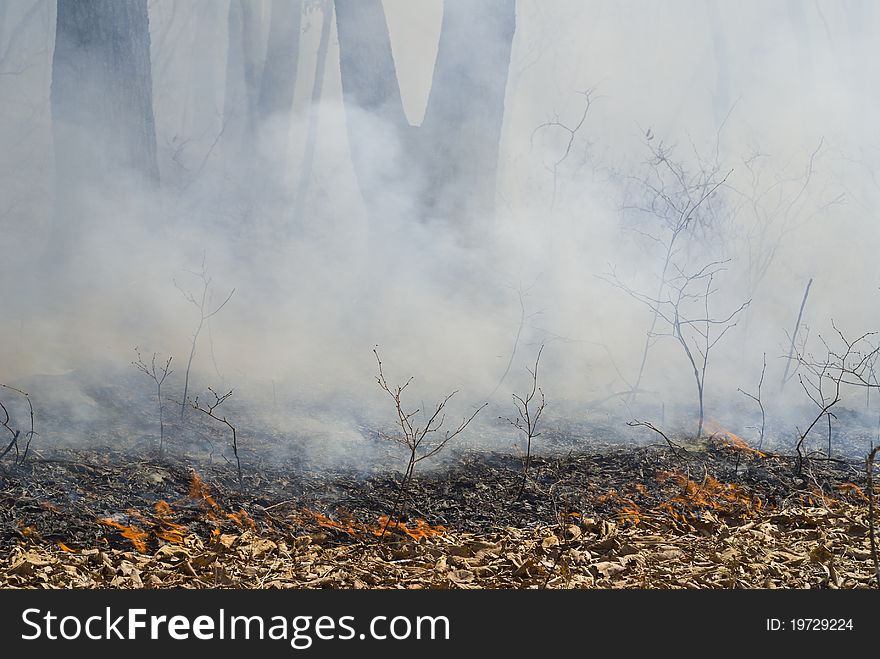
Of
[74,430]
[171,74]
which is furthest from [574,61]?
[74,430]

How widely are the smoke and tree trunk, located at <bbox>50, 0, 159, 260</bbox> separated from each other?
0.46ft

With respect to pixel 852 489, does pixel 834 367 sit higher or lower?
higher

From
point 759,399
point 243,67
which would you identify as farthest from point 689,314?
point 243,67

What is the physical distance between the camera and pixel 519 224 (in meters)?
6.79

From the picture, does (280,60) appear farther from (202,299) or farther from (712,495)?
(712,495)

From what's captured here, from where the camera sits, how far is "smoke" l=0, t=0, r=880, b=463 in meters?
5.82

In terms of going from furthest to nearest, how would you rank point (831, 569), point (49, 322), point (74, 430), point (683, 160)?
point (683, 160), point (49, 322), point (74, 430), point (831, 569)

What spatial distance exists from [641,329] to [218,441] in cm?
349

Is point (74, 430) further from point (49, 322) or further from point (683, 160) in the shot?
point (683, 160)

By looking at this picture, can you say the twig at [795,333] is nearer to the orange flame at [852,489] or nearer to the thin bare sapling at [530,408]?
the thin bare sapling at [530,408]

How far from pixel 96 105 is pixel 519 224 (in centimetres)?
351

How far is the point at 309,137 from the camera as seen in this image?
7.30m

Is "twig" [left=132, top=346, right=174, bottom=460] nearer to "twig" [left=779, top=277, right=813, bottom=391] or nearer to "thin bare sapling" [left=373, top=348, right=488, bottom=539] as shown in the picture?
"thin bare sapling" [left=373, top=348, right=488, bottom=539]

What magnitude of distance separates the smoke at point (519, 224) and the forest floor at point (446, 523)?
1.66 meters
